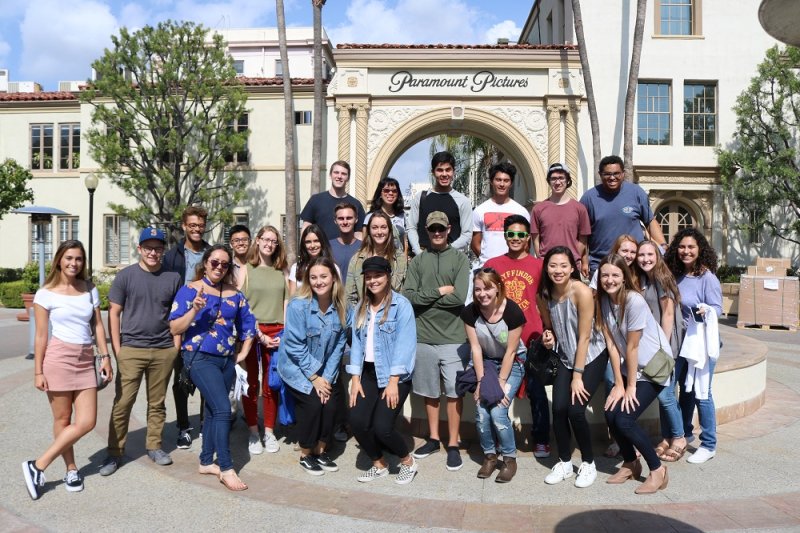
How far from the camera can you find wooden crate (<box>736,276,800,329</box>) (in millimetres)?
15867

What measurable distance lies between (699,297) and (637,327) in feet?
3.60

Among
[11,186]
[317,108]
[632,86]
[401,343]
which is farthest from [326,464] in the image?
[11,186]

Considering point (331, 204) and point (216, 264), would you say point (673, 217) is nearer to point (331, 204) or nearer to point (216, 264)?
point (331, 204)

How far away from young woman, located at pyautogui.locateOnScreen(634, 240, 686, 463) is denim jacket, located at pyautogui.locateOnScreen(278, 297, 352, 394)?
2485mm

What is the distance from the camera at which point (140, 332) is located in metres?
4.85

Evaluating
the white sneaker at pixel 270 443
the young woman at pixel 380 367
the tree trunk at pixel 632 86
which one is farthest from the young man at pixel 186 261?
the tree trunk at pixel 632 86

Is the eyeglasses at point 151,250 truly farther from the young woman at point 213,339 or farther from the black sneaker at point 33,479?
the black sneaker at point 33,479

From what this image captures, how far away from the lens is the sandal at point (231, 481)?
4492 mm

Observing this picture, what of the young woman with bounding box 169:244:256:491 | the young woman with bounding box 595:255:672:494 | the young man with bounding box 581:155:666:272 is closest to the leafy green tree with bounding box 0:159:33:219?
the young woman with bounding box 169:244:256:491

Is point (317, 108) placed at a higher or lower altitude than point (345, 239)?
higher

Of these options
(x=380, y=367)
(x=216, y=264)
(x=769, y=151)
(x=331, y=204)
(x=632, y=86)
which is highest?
(x=632, y=86)

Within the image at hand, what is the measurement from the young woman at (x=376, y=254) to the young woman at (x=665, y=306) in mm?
1962

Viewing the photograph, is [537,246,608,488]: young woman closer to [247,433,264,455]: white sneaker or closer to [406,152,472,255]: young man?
[406,152,472,255]: young man

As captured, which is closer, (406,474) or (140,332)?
(406,474)
